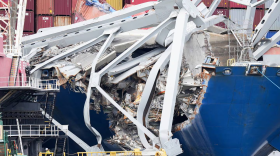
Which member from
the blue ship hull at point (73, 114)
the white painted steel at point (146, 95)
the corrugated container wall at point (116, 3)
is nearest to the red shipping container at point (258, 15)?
the corrugated container wall at point (116, 3)

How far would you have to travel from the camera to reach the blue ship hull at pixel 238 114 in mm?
30453

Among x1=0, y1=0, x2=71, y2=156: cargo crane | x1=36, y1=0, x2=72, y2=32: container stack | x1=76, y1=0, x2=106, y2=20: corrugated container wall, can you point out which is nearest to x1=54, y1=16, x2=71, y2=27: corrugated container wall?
x1=36, y1=0, x2=72, y2=32: container stack

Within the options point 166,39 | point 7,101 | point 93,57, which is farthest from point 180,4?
point 7,101

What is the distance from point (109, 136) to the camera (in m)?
39.0

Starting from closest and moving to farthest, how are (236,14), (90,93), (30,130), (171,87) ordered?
(171,87), (30,130), (90,93), (236,14)

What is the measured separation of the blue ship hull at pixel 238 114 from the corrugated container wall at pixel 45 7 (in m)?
17.1

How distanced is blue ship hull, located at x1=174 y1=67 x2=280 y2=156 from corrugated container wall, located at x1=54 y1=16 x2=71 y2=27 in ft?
53.4

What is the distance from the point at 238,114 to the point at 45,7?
1919 centimetres

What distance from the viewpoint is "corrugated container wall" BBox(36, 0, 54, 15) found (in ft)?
145

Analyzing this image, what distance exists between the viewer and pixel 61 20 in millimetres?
44344

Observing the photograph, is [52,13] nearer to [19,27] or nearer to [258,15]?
[19,27]

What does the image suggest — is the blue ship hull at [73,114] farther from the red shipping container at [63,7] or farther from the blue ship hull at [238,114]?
the red shipping container at [63,7]

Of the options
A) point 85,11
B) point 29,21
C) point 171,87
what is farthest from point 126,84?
point 29,21

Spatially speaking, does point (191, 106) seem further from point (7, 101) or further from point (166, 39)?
point (7, 101)
